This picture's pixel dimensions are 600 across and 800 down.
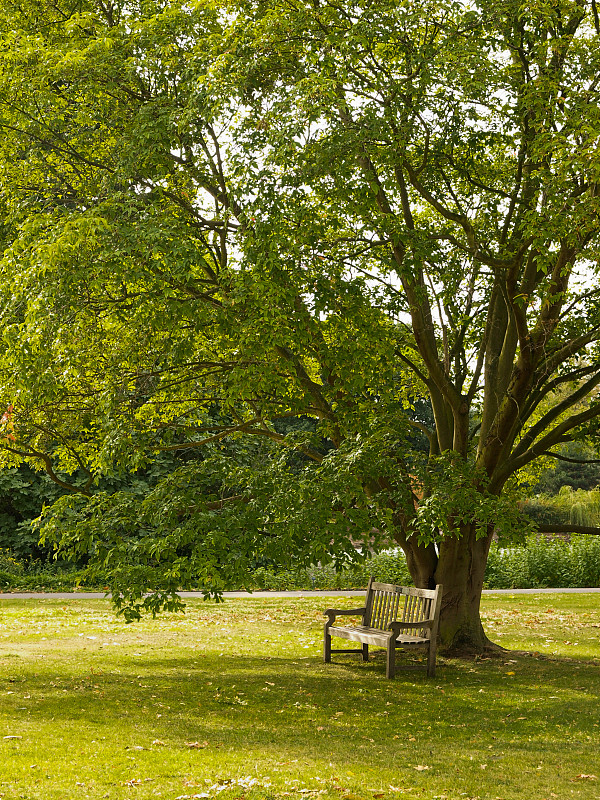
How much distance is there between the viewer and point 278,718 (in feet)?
23.0

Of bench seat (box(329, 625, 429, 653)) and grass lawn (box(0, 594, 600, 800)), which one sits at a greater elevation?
bench seat (box(329, 625, 429, 653))

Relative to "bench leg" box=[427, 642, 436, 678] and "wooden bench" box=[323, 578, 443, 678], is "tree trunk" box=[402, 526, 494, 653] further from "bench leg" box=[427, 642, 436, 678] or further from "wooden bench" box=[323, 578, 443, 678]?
"bench leg" box=[427, 642, 436, 678]

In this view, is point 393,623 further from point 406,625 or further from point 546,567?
point 546,567

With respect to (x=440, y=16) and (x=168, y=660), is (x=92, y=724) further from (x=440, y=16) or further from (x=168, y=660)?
(x=440, y=16)

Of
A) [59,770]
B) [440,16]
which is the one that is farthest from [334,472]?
[440,16]

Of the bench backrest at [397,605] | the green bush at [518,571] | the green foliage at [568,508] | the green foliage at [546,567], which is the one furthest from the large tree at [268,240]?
the green foliage at [568,508]

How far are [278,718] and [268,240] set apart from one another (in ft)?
13.6

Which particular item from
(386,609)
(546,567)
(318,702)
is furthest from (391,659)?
(546,567)

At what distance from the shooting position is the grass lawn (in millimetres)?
5121

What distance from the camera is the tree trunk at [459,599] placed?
10070 mm

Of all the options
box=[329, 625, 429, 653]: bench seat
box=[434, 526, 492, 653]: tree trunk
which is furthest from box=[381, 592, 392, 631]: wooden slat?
box=[434, 526, 492, 653]: tree trunk

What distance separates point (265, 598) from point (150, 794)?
11.2 m

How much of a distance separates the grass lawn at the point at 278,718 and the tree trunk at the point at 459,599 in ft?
1.19

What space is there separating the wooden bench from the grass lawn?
29cm
